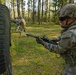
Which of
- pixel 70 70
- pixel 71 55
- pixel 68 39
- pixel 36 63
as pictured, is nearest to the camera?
pixel 68 39

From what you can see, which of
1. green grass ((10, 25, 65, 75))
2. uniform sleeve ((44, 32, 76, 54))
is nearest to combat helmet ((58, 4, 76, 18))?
uniform sleeve ((44, 32, 76, 54))

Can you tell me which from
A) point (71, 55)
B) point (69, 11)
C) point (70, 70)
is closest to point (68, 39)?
point (71, 55)

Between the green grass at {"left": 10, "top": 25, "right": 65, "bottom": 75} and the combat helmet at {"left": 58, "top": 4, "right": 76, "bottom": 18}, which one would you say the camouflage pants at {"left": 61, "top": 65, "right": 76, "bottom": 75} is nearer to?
the combat helmet at {"left": 58, "top": 4, "right": 76, "bottom": 18}

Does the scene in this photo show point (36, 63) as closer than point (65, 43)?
No

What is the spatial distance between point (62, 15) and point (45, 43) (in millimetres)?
529

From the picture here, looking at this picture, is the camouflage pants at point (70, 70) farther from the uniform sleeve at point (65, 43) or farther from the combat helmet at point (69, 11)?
the combat helmet at point (69, 11)

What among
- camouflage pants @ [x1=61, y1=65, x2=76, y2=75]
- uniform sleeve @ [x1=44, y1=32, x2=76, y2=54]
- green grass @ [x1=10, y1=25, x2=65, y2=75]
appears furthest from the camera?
green grass @ [x1=10, y1=25, x2=65, y2=75]

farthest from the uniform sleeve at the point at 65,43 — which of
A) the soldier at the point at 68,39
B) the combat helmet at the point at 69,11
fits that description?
the combat helmet at the point at 69,11

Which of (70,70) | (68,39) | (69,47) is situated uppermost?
(68,39)

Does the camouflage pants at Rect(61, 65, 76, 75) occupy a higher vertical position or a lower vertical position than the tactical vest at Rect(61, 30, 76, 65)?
lower

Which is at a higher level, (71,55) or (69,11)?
(69,11)

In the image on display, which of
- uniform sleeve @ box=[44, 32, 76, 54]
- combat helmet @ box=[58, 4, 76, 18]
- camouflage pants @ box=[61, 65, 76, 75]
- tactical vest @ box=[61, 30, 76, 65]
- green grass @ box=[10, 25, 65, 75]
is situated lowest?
green grass @ box=[10, 25, 65, 75]

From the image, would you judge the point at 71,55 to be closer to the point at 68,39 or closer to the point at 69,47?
the point at 69,47

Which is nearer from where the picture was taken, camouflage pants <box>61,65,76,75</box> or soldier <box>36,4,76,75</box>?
soldier <box>36,4,76,75</box>
